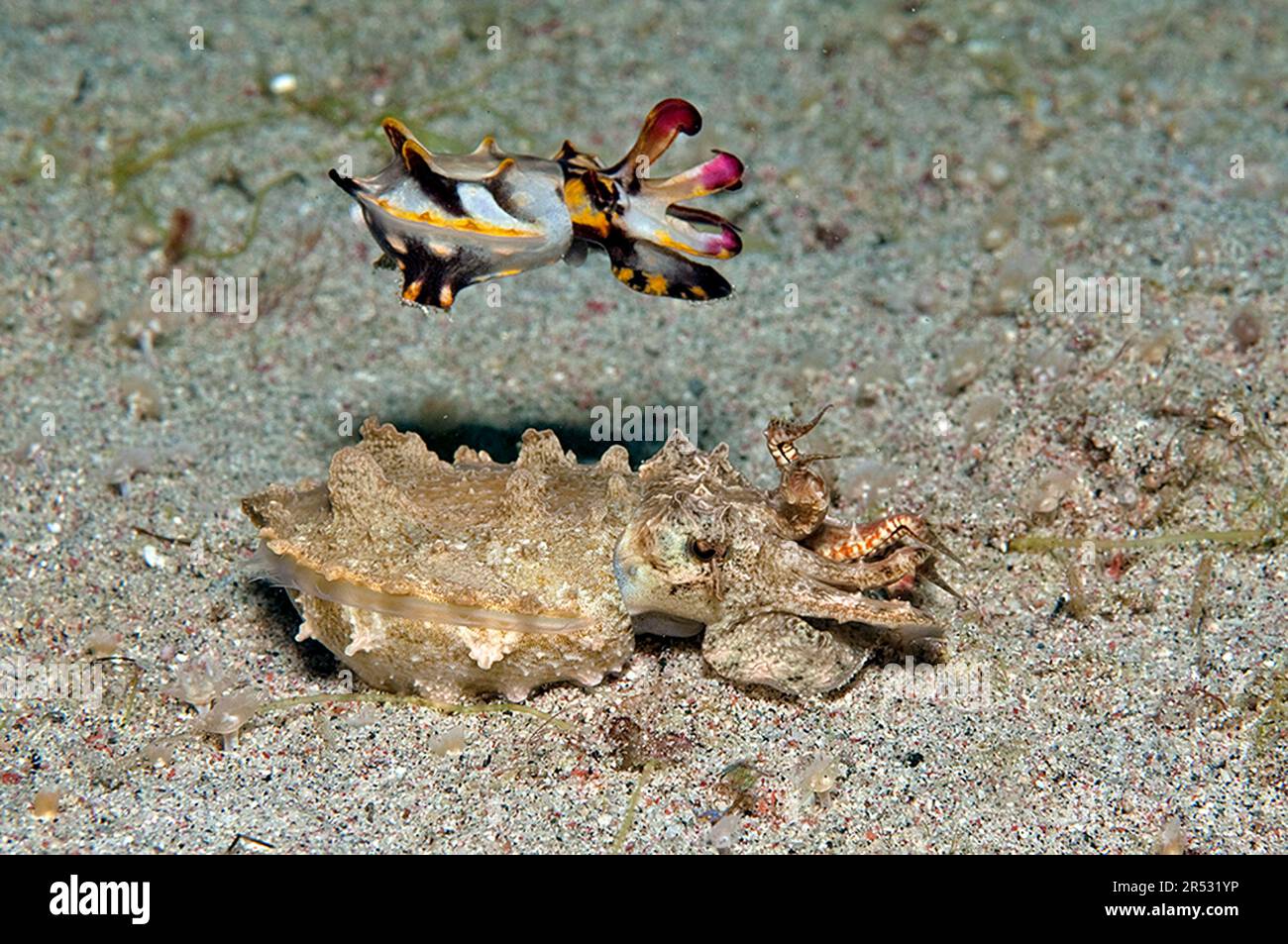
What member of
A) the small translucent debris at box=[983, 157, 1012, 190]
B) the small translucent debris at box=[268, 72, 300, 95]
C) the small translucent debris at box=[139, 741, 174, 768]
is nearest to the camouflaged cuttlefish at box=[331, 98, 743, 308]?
the small translucent debris at box=[139, 741, 174, 768]

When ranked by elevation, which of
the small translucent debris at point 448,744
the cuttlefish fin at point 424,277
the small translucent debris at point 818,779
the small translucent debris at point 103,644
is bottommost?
the small translucent debris at point 818,779

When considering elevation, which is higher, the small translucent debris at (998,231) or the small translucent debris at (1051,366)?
the small translucent debris at (998,231)

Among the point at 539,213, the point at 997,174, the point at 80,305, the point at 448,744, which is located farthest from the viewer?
the point at 997,174

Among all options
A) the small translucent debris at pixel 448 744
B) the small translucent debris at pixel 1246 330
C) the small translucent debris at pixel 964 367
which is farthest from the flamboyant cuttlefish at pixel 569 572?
the small translucent debris at pixel 1246 330

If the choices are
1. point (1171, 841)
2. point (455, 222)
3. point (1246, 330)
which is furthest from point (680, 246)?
point (1246, 330)

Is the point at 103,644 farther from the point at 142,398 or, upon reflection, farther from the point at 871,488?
the point at 871,488

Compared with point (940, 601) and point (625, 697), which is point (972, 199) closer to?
point (940, 601)

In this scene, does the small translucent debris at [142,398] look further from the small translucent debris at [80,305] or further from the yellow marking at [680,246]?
the yellow marking at [680,246]
